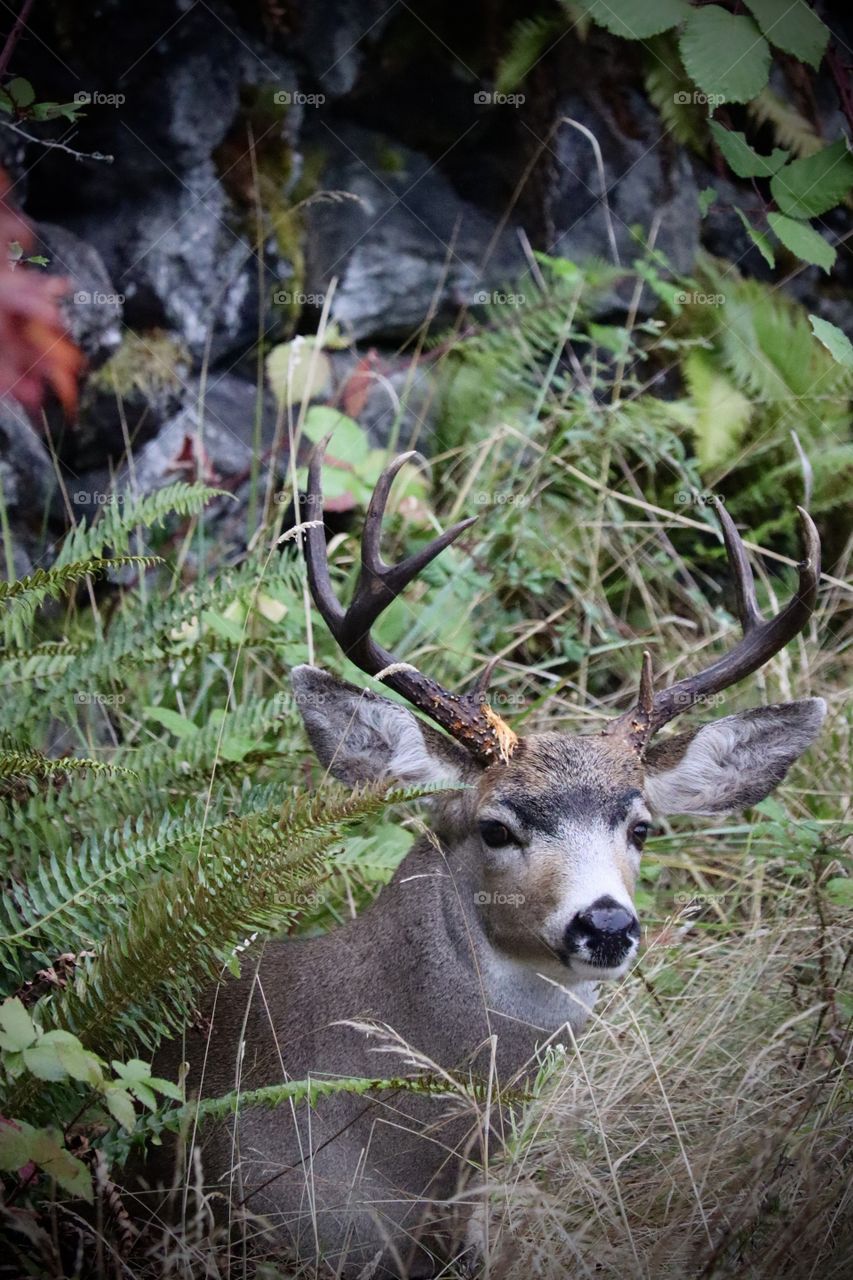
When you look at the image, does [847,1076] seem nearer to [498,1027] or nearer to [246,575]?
[498,1027]

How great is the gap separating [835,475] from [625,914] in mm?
4496

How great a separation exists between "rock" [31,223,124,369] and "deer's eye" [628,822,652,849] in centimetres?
329

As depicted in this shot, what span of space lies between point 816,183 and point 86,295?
3198 millimetres

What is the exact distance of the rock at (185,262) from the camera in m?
6.02

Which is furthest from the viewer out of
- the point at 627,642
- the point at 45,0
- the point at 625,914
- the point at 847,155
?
the point at 627,642

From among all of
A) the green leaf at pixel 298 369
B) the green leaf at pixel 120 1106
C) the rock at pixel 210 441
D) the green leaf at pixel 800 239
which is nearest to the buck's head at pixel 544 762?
the green leaf at pixel 800 239

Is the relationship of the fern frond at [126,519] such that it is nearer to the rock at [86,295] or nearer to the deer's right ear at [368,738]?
the deer's right ear at [368,738]

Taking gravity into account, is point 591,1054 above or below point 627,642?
below

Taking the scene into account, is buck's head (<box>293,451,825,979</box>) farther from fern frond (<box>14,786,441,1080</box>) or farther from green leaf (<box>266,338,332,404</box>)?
green leaf (<box>266,338,332,404</box>)

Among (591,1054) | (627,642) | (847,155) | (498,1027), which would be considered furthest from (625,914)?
(627,642)

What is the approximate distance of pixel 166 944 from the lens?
10.7 feet

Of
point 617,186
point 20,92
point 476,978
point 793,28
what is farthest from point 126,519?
point 617,186

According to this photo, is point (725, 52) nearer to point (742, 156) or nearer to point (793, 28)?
point (793, 28)

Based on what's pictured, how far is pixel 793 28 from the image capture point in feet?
12.8
